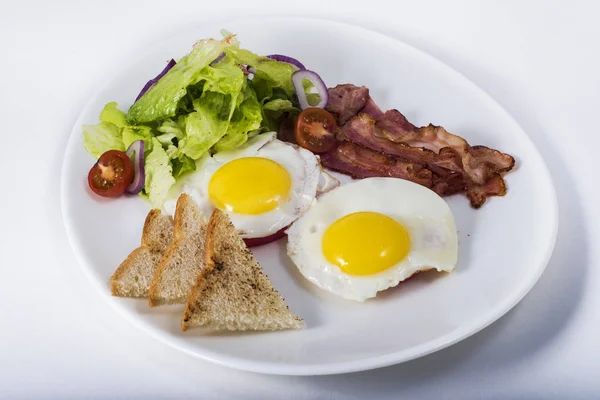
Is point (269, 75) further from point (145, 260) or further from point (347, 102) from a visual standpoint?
point (145, 260)

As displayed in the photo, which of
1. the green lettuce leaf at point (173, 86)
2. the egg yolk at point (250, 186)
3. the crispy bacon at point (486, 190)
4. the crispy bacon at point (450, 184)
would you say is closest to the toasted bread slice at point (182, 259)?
the egg yolk at point (250, 186)

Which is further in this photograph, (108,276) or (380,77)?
(380,77)

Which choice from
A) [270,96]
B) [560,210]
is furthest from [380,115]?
[560,210]

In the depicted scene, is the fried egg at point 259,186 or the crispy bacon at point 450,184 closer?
the fried egg at point 259,186

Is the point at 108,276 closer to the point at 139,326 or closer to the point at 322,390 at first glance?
the point at 139,326

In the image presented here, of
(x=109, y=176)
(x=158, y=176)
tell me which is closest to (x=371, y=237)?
(x=158, y=176)

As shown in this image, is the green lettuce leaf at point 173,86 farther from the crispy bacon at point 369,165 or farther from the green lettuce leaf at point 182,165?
the crispy bacon at point 369,165
